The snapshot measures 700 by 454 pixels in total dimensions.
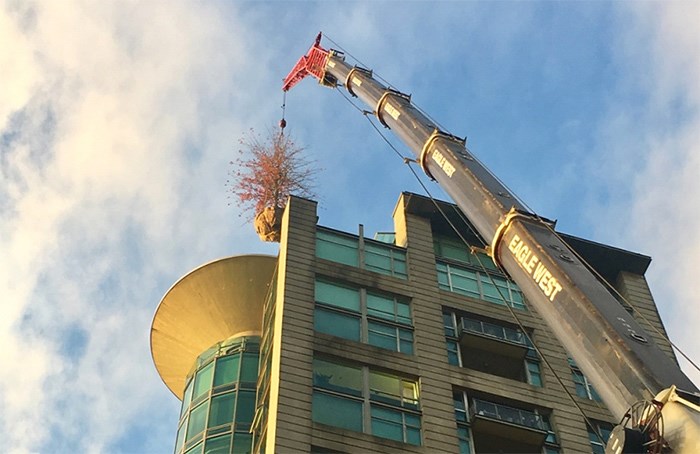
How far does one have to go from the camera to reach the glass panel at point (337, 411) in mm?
30778

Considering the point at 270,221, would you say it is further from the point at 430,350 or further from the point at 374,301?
the point at 430,350

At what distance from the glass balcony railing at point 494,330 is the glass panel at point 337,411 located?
710cm

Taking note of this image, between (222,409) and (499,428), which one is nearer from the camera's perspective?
(499,428)

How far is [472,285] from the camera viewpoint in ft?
133

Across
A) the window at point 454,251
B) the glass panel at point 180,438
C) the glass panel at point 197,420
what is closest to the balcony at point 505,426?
the window at point 454,251

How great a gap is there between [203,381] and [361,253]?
9.20 metres

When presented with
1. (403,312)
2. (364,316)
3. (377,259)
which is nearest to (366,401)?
(364,316)

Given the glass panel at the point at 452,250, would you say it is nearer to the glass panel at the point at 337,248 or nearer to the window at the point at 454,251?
the window at the point at 454,251

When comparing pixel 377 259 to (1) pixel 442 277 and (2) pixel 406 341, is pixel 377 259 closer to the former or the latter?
(1) pixel 442 277

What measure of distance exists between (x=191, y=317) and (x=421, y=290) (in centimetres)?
1198

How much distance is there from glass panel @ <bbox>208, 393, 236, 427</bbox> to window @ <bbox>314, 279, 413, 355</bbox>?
19.2ft

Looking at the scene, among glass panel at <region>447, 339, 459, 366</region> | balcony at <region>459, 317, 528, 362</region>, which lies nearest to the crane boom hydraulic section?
glass panel at <region>447, 339, 459, 366</region>

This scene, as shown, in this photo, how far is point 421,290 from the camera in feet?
126

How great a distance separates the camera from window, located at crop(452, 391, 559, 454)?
33.1m
